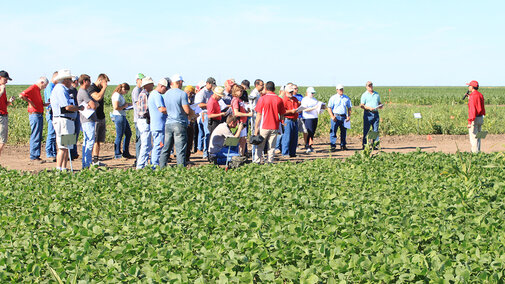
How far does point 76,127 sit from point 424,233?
8095mm

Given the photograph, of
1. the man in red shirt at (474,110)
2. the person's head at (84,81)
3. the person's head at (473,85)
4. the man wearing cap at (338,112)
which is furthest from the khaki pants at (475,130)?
the person's head at (84,81)

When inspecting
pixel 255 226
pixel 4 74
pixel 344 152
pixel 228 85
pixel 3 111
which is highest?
pixel 4 74

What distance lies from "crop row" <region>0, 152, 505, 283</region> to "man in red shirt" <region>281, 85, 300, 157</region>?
16.8 ft

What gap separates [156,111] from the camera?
10.5 m

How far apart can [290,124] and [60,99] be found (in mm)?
5864

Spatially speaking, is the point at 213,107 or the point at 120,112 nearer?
the point at 213,107

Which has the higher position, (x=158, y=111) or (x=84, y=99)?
(x=84, y=99)

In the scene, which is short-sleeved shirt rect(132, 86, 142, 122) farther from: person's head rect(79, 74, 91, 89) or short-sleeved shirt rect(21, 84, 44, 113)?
short-sleeved shirt rect(21, 84, 44, 113)

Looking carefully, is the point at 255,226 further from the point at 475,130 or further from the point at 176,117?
the point at 475,130

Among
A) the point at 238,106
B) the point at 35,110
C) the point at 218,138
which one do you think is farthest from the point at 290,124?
the point at 35,110

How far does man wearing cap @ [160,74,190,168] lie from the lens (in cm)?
1023

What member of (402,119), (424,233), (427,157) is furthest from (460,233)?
(402,119)

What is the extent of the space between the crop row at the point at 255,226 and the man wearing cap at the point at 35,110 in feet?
13.2

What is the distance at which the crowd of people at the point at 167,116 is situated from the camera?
10.2m
